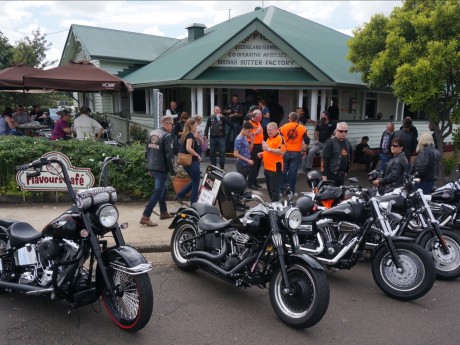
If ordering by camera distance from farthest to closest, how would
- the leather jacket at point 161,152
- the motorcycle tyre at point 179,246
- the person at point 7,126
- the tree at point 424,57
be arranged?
the person at point 7,126 → the tree at point 424,57 → the leather jacket at point 161,152 → the motorcycle tyre at point 179,246

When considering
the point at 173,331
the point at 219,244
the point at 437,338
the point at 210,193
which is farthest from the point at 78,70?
the point at 437,338

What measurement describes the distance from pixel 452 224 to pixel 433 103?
4.26 metres

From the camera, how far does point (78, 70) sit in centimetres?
1055

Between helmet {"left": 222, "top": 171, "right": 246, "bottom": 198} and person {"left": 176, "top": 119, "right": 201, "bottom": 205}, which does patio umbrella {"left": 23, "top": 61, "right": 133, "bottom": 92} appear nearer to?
person {"left": 176, "top": 119, "right": 201, "bottom": 205}

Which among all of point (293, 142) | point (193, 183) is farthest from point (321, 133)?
point (193, 183)

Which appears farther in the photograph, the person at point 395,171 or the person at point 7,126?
the person at point 7,126

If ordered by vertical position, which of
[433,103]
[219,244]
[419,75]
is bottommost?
[219,244]

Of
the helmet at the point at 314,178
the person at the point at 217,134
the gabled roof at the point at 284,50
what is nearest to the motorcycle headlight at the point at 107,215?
the helmet at the point at 314,178

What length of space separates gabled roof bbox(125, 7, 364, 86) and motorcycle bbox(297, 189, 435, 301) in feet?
24.5

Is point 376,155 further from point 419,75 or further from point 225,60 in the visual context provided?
point 225,60

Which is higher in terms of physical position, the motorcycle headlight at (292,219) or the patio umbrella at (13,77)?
the patio umbrella at (13,77)

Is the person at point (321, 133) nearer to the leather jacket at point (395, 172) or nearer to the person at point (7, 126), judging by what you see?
the leather jacket at point (395, 172)

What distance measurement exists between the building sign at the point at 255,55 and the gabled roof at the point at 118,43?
7885 millimetres

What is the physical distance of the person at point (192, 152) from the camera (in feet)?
23.0
